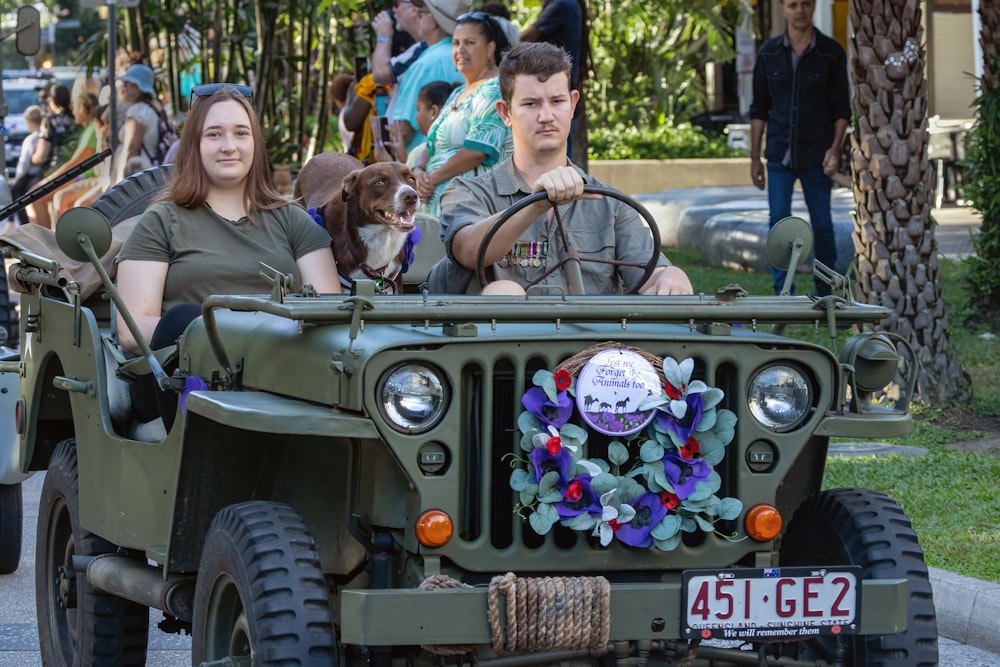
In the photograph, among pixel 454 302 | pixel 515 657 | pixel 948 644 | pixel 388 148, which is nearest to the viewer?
pixel 515 657

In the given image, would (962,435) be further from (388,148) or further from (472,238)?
(472,238)

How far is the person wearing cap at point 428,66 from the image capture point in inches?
396

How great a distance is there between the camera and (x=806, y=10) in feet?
37.5

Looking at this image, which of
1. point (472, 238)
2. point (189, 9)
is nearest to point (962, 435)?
point (472, 238)

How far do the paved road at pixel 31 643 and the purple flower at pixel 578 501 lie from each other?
94.7 inches

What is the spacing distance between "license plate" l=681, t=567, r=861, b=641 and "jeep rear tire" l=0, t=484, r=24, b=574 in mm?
4131

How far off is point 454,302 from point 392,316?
0.85 ft

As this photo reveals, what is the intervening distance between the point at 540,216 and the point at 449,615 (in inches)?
69.4

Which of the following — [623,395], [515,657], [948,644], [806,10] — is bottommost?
[948,644]

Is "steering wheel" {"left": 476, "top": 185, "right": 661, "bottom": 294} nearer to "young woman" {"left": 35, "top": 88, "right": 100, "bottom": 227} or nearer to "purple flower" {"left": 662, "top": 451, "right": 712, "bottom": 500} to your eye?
"purple flower" {"left": 662, "top": 451, "right": 712, "bottom": 500}

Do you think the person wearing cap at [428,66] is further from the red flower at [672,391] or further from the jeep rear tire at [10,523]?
the red flower at [672,391]

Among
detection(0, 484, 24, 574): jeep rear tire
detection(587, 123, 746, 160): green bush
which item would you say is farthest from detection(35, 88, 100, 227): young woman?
detection(587, 123, 746, 160): green bush

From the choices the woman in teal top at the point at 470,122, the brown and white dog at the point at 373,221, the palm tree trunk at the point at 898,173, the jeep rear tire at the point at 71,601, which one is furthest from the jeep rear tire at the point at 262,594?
the palm tree trunk at the point at 898,173

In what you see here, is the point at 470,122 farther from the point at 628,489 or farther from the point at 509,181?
the point at 628,489
